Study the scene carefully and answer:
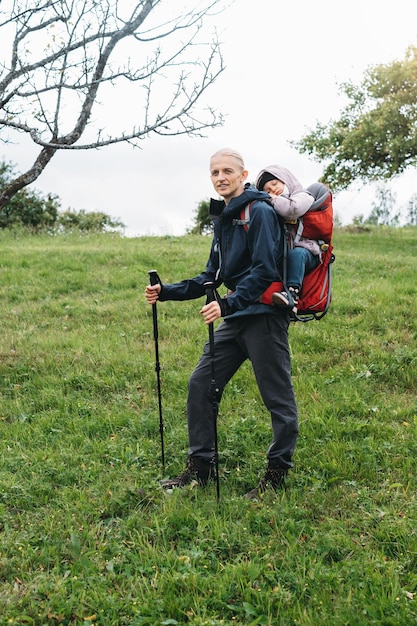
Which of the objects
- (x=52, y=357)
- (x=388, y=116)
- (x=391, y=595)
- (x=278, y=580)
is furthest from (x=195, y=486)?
(x=388, y=116)

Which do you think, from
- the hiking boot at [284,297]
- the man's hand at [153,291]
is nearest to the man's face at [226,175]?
the hiking boot at [284,297]

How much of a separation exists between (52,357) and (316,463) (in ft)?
15.3

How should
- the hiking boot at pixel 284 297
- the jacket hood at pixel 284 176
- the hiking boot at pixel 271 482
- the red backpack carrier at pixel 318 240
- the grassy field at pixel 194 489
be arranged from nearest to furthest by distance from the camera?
the grassy field at pixel 194 489, the hiking boot at pixel 284 297, the red backpack carrier at pixel 318 240, the jacket hood at pixel 284 176, the hiking boot at pixel 271 482

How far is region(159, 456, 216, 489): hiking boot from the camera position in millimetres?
5477

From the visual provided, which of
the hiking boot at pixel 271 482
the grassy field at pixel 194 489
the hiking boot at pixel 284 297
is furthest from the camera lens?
the hiking boot at pixel 271 482

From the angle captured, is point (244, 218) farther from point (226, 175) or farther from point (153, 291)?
point (153, 291)

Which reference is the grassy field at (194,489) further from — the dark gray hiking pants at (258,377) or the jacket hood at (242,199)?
the jacket hood at (242,199)

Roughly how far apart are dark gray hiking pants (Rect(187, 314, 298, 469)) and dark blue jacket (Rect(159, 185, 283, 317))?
0.61ft

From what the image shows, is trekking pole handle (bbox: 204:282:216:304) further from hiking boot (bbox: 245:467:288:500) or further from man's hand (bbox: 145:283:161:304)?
hiking boot (bbox: 245:467:288:500)

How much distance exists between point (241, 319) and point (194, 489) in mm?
1470

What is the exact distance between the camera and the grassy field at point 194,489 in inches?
161

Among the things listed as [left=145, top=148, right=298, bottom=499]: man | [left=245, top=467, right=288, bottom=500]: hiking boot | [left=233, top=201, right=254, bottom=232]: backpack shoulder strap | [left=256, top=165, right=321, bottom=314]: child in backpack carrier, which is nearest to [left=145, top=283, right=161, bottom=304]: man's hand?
[left=145, top=148, right=298, bottom=499]: man

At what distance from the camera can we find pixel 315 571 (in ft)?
13.9

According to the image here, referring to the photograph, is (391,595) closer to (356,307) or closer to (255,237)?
(255,237)
